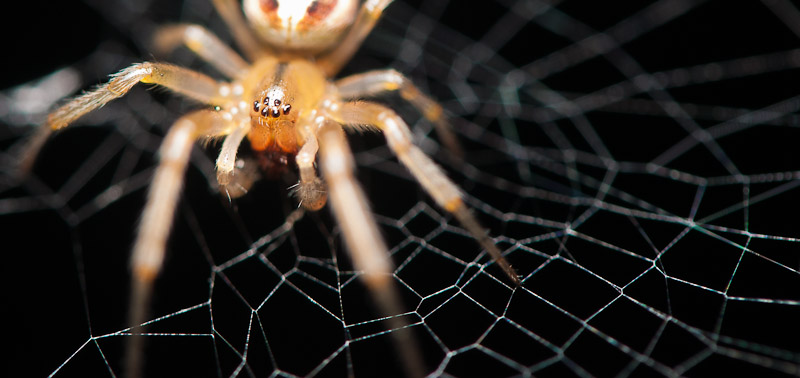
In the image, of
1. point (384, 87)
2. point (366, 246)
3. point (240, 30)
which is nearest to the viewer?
point (366, 246)

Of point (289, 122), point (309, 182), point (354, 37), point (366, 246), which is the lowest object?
point (366, 246)

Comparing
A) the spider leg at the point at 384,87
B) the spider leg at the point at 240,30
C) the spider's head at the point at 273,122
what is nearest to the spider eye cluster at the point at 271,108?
the spider's head at the point at 273,122

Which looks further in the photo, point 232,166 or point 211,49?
point 211,49

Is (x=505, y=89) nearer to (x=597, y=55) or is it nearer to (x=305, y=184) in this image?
(x=597, y=55)

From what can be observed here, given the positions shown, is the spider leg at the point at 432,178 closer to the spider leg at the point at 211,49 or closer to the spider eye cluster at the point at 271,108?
the spider eye cluster at the point at 271,108

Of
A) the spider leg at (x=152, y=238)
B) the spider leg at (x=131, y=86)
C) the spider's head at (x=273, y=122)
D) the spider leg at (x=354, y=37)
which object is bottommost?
the spider leg at (x=152, y=238)

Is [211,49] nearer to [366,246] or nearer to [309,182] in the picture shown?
[309,182]

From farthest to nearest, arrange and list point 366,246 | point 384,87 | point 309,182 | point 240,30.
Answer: point 240,30, point 384,87, point 309,182, point 366,246

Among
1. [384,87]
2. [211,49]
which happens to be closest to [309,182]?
[384,87]
